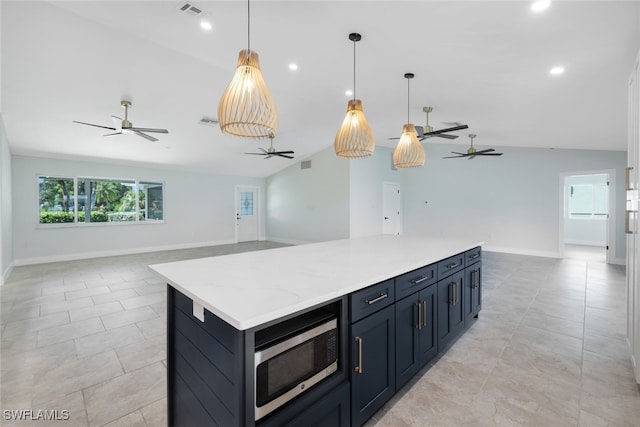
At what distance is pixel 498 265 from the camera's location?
5867 mm

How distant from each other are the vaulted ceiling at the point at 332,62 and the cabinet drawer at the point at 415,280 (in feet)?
6.23

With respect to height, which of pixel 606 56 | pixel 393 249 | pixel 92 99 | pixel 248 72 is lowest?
pixel 393 249

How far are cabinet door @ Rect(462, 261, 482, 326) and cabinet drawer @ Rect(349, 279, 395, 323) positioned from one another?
142cm

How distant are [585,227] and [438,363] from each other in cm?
973

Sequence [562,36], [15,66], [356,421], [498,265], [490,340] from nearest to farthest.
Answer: [356,421] < [562,36] < [490,340] < [15,66] < [498,265]

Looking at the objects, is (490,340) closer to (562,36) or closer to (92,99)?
(562,36)

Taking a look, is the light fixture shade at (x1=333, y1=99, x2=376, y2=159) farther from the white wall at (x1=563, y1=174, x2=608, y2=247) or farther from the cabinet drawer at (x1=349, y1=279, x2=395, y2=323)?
the white wall at (x1=563, y1=174, x2=608, y2=247)

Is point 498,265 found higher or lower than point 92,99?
lower

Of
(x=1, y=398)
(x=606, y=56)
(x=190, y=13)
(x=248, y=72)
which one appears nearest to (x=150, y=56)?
(x=190, y=13)

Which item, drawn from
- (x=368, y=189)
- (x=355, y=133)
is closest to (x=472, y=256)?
(x=355, y=133)

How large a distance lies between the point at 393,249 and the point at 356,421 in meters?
1.32

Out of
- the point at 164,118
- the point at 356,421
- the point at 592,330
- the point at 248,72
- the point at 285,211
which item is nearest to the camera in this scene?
the point at 356,421

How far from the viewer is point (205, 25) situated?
2.59 m

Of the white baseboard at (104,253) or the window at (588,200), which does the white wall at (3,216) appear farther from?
the window at (588,200)
